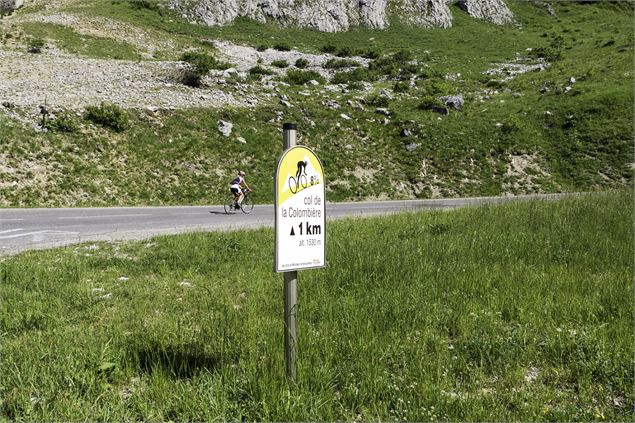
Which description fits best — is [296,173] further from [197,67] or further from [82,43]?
[82,43]

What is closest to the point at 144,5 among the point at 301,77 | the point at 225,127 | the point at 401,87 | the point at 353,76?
the point at 301,77

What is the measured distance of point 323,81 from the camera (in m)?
45.6

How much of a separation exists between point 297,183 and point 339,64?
5234cm

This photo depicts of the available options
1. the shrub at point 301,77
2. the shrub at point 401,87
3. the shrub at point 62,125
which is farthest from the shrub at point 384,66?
the shrub at point 62,125

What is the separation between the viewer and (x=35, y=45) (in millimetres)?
42219

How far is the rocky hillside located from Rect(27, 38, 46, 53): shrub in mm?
32296

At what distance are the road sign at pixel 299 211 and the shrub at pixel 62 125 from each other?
90.9 feet

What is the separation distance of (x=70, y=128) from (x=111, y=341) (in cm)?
2608

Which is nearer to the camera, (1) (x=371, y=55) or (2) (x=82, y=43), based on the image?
(2) (x=82, y=43)

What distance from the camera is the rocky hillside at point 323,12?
7339 centimetres

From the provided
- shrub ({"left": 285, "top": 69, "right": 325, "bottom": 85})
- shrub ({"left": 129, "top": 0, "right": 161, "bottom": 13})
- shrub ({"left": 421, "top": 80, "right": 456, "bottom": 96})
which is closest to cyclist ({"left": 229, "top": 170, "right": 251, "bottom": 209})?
shrub ({"left": 285, "top": 69, "right": 325, "bottom": 85})

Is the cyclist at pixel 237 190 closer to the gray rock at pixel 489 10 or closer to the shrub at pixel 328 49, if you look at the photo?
the shrub at pixel 328 49

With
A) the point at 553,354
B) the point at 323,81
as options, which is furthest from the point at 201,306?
the point at 323,81

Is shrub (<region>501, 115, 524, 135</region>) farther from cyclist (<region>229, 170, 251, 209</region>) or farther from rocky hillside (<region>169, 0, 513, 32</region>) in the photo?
rocky hillside (<region>169, 0, 513, 32</region>)
